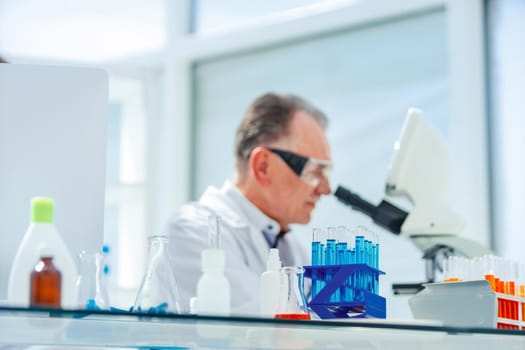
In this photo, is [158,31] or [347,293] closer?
[347,293]

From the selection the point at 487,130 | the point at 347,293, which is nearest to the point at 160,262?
the point at 347,293

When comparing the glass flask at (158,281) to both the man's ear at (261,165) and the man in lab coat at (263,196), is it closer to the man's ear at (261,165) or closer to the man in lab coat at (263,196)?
the man in lab coat at (263,196)

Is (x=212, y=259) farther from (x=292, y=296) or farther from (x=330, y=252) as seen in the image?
(x=330, y=252)

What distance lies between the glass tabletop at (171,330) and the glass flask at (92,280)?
0.29 meters

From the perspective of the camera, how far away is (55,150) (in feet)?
5.29

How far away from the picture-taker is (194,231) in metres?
3.07

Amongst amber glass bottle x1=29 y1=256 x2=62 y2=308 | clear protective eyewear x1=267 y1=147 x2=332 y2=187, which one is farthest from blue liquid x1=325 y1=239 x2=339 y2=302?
clear protective eyewear x1=267 y1=147 x2=332 y2=187

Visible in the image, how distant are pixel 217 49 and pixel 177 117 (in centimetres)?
39

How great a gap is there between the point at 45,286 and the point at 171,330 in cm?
22

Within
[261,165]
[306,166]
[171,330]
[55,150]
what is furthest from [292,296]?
[261,165]

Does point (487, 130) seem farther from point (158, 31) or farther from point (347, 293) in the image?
point (347, 293)

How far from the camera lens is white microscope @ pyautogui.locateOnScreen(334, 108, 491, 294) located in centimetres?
267

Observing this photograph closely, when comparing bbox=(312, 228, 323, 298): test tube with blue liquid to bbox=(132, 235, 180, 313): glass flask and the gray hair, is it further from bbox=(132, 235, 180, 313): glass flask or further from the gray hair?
the gray hair

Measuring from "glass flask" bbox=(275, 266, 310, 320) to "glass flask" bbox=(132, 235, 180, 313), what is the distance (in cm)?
16
